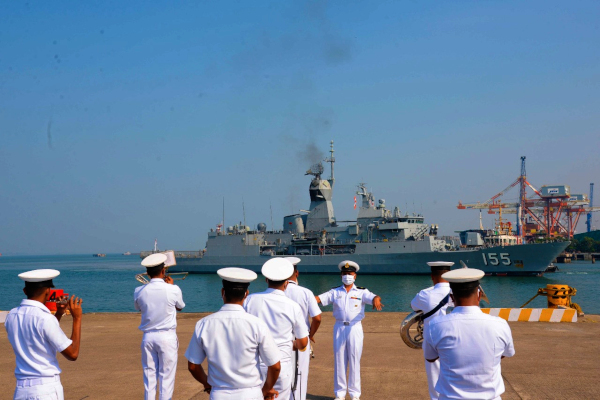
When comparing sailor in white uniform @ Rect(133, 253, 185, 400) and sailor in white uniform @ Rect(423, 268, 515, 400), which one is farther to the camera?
sailor in white uniform @ Rect(133, 253, 185, 400)

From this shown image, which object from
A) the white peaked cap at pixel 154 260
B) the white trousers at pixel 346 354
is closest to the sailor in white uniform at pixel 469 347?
the white trousers at pixel 346 354

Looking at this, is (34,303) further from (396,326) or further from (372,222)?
(372,222)

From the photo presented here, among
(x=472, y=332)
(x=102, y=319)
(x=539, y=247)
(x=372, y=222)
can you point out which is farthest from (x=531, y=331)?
(x=372, y=222)

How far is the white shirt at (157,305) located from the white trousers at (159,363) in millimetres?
75

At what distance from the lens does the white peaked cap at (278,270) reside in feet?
11.7

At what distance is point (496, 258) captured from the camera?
35.5 metres

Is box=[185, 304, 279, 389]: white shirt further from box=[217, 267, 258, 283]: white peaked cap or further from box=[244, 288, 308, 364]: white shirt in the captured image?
box=[244, 288, 308, 364]: white shirt

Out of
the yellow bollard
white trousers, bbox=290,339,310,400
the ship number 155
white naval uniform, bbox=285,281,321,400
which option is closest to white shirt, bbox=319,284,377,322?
white naval uniform, bbox=285,281,321,400

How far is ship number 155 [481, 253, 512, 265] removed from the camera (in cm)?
3531

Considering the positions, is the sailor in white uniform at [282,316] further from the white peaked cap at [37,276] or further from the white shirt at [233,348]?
the white peaked cap at [37,276]

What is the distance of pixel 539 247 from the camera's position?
113ft

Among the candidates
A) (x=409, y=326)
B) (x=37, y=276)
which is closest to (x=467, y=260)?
(x=409, y=326)

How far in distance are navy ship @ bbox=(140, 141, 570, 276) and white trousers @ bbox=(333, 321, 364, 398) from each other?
31851mm

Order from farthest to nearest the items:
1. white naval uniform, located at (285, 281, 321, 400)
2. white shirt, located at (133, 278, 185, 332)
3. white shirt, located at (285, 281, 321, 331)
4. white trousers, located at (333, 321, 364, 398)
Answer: white trousers, located at (333, 321, 364, 398), white shirt, located at (133, 278, 185, 332), white shirt, located at (285, 281, 321, 331), white naval uniform, located at (285, 281, 321, 400)
